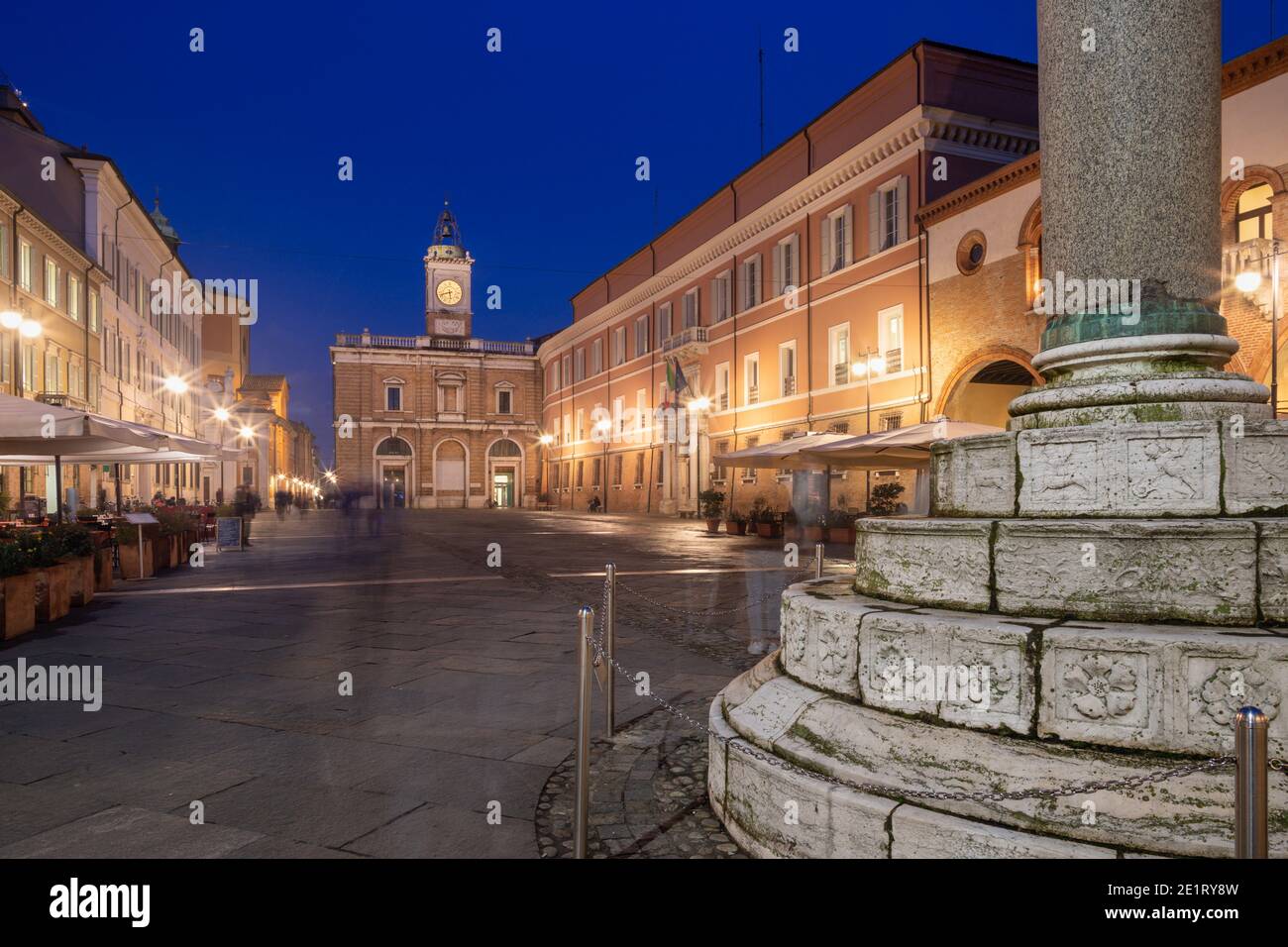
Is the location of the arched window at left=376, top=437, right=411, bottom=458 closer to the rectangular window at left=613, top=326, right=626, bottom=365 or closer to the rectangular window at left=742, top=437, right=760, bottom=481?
the rectangular window at left=613, top=326, right=626, bottom=365

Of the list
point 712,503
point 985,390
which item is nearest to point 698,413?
point 712,503

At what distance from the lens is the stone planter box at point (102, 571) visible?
10789mm

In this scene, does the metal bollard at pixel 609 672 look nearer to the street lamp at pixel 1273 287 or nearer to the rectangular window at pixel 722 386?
the street lamp at pixel 1273 287

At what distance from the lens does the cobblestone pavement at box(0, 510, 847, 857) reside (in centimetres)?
337

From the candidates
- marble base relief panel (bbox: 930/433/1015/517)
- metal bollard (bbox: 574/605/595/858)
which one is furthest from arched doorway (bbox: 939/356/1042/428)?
metal bollard (bbox: 574/605/595/858)

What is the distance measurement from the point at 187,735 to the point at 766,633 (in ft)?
15.9

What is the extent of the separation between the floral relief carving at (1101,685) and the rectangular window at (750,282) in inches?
1087

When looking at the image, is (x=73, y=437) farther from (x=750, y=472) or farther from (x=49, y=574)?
(x=750, y=472)

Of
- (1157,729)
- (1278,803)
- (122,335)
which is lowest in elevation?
(1278,803)

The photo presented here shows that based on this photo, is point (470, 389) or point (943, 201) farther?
point (470, 389)
